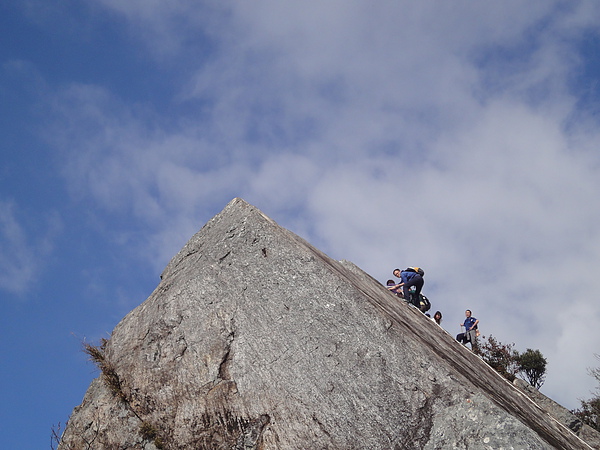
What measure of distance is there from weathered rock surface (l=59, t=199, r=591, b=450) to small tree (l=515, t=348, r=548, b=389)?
17742 mm

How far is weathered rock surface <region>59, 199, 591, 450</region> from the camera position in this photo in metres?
7.48

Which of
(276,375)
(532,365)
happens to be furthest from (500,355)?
(276,375)

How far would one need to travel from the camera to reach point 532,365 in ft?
86.6

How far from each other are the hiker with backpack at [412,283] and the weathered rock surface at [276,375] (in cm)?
597

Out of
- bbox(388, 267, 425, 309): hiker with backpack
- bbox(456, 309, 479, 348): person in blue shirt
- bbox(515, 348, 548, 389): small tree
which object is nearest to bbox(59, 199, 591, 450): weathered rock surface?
bbox(388, 267, 425, 309): hiker with backpack

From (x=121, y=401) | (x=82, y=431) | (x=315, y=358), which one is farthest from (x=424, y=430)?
(x=82, y=431)

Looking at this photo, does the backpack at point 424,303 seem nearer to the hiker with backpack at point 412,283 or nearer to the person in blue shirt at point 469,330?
the hiker with backpack at point 412,283

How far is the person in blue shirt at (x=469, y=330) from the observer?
2034cm

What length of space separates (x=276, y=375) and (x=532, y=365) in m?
22.4

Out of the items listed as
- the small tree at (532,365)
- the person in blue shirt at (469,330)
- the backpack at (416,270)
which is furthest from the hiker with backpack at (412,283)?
the small tree at (532,365)

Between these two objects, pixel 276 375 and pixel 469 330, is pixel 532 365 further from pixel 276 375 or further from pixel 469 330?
pixel 276 375

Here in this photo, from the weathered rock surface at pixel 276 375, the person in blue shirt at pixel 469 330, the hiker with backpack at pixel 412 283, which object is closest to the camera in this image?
the weathered rock surface at pixel 276 375

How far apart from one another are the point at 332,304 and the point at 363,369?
123 cm

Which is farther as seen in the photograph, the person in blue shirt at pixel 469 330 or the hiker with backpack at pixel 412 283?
the person in blue shirt at pixel 469 330
